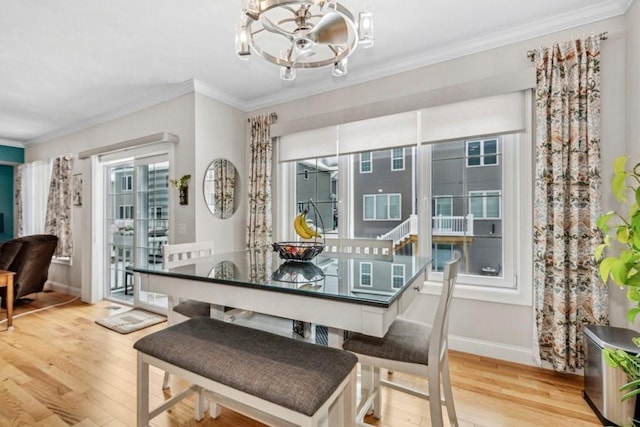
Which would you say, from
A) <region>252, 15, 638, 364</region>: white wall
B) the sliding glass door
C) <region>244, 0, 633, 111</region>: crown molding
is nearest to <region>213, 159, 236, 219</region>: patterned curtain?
the sliding glass door

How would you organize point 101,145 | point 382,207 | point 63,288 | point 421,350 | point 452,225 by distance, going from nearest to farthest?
1. point 421,350
2. point 452,225
3. point 382,207
4. point 101,145
5. point 63,288

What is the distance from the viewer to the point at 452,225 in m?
2.80

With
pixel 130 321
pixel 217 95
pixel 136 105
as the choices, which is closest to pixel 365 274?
pixel 217 95

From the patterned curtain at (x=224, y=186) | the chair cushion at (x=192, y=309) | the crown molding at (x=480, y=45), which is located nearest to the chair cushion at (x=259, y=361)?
the chair cushion at (x=192, y=309)

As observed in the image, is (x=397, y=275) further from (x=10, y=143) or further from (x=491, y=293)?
(x=10, y=143)

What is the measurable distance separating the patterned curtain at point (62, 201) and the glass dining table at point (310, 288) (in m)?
4.23

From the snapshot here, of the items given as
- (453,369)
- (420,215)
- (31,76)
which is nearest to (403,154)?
(420,215)

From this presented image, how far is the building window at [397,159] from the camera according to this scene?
3.02m

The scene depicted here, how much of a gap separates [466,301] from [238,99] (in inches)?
127

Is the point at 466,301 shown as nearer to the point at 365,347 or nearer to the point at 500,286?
the point at 500,286

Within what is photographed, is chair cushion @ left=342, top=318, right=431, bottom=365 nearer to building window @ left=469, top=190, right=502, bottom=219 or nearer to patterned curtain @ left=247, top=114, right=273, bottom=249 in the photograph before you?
building window @ left=469, top=190, right=502, bottom=219

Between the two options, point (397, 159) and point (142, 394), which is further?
point (397, 159)

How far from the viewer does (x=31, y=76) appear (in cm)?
314

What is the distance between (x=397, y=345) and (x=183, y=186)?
2779mm
